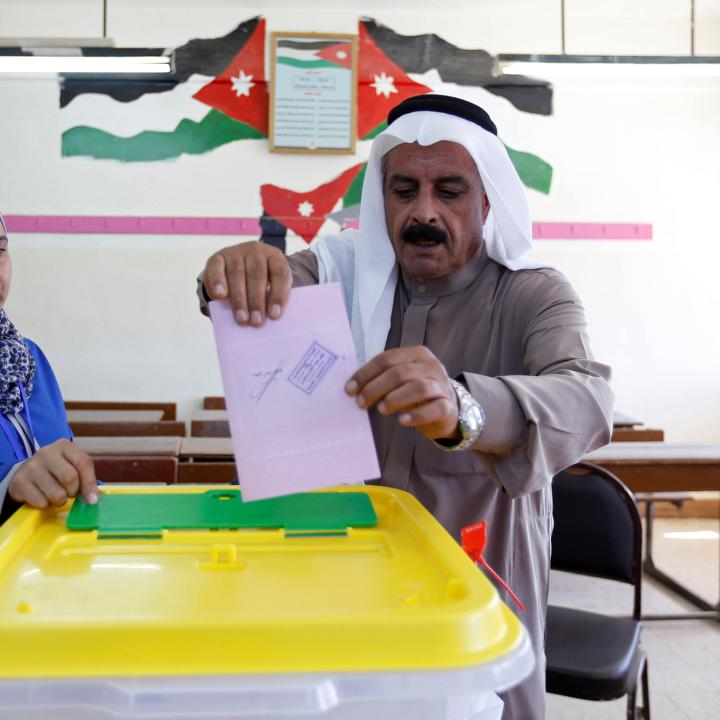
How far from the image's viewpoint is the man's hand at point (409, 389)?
3.03 feet

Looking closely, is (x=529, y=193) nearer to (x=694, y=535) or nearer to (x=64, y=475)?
(x=694, y=535)

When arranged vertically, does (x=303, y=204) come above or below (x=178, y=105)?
below

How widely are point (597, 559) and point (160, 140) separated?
4.25 meters

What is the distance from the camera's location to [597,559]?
236 centimetres

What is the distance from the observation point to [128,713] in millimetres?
608

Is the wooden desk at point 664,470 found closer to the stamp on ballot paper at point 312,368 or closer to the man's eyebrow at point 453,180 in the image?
the man's eyebrow at point 453,180

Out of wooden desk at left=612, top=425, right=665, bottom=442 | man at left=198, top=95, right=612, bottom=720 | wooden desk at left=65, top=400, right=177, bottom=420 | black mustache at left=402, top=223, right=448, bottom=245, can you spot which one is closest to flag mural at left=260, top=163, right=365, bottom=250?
wooden desk at left=65, top=400, right=177, bottom=420

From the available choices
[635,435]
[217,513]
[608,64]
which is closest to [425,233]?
[217,513]

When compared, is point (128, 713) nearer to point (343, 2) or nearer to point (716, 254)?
point (343, 2)

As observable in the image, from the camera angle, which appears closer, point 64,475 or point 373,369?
point 373,369

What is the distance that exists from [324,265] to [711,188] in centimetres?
512

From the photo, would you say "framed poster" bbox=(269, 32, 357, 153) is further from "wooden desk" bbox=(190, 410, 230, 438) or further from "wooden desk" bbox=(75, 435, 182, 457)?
"wooden desk" bbox=(75, 435, 182, 457)

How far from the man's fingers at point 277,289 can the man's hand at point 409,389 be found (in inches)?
4.8

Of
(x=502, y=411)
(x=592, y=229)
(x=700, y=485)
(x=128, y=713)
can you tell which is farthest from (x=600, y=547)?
(x=592, y=229)
